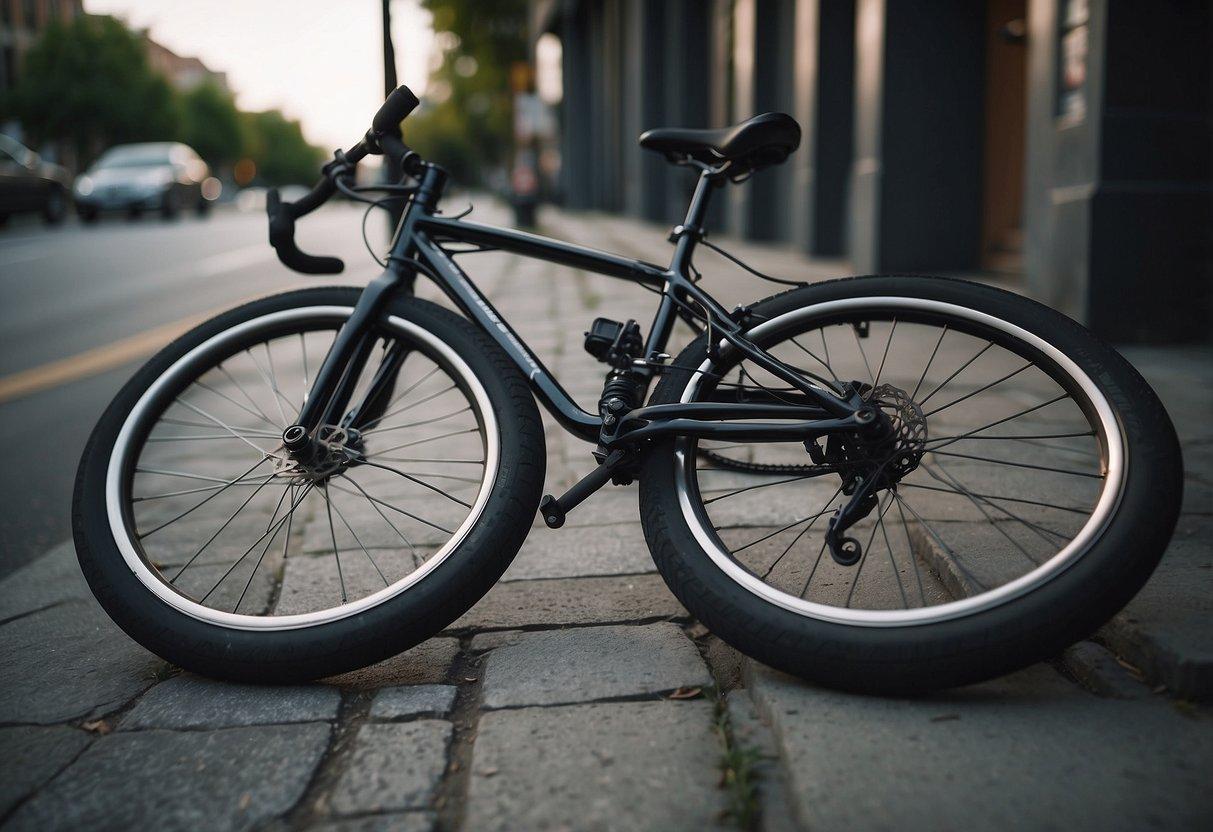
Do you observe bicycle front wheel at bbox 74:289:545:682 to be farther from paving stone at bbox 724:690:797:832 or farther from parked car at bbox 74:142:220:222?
parked car at bbox 74:142:220:222

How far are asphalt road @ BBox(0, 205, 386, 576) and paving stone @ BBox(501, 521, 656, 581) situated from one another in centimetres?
165

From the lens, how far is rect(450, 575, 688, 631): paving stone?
237 centimetres

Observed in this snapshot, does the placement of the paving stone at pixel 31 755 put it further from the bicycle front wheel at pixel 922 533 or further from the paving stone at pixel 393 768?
the bicycle front wheel at pixel 922 533

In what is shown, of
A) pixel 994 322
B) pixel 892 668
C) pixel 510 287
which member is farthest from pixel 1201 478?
pixel 510 287

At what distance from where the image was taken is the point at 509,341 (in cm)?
237

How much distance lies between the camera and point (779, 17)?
11625 mm

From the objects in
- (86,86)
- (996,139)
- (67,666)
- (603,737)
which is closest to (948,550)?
(603,737)

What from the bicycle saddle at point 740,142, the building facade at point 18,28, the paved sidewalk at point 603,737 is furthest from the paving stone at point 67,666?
the building facade at point 18,28

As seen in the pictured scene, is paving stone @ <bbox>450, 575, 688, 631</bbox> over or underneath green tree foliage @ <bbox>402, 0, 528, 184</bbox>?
underneath

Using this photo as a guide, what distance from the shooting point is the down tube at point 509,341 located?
2293 millimetres

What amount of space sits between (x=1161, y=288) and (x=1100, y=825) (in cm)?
442

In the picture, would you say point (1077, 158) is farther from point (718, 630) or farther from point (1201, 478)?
point (718, 630)

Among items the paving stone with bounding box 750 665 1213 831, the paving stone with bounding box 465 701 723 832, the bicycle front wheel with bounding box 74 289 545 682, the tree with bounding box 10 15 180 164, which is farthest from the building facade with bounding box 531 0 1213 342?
the tree with bounding box 10 15 180 164

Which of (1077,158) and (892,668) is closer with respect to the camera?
(892,668)
